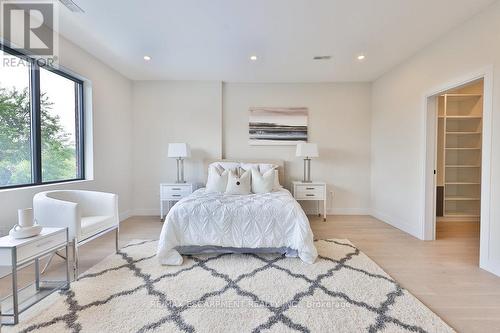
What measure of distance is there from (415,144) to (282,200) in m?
2.24

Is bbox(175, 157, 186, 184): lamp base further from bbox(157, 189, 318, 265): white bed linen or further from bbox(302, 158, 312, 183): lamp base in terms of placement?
bbox(302, 158, 312, 183): lamp base

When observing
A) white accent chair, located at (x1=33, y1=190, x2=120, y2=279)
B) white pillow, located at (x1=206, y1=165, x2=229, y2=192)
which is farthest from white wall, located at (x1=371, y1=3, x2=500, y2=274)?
white accent chair, located at (x1=33, y1=190, x2=120, y2=279)

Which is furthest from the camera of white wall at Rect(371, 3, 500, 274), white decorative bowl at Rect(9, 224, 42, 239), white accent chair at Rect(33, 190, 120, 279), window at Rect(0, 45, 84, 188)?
window at Rect(0, 45, 84, 188)

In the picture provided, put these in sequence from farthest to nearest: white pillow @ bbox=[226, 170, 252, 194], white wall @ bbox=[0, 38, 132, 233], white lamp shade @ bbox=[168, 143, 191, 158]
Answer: white lamp shade @ bbox=[168, 143, 191, 158] < white pillow @ bbox=[226, 170, 252, 194] < white wall @ bbox=[0, 38, 132, 233]

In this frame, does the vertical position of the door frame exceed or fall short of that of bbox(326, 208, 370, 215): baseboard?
it exceeds it

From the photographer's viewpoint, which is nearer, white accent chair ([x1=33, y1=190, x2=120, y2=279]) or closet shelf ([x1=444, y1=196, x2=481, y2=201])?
white accent chair ([x1=33, y1=190, x2=120, y2=279])


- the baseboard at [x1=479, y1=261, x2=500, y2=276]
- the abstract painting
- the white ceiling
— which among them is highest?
the white ceiling

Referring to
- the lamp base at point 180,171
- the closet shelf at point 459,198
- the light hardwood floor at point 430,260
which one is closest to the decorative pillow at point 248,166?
the lamp base at point 180,171

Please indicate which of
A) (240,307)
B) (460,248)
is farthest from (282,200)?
(460,248)

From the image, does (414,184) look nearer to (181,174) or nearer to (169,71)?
(181,174)

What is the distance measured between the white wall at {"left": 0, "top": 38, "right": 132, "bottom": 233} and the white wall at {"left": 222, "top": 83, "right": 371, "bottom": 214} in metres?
1.83

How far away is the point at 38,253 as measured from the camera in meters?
1.65

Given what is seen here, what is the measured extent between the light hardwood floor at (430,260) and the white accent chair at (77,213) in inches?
15.1

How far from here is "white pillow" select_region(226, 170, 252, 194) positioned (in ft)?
10.5
